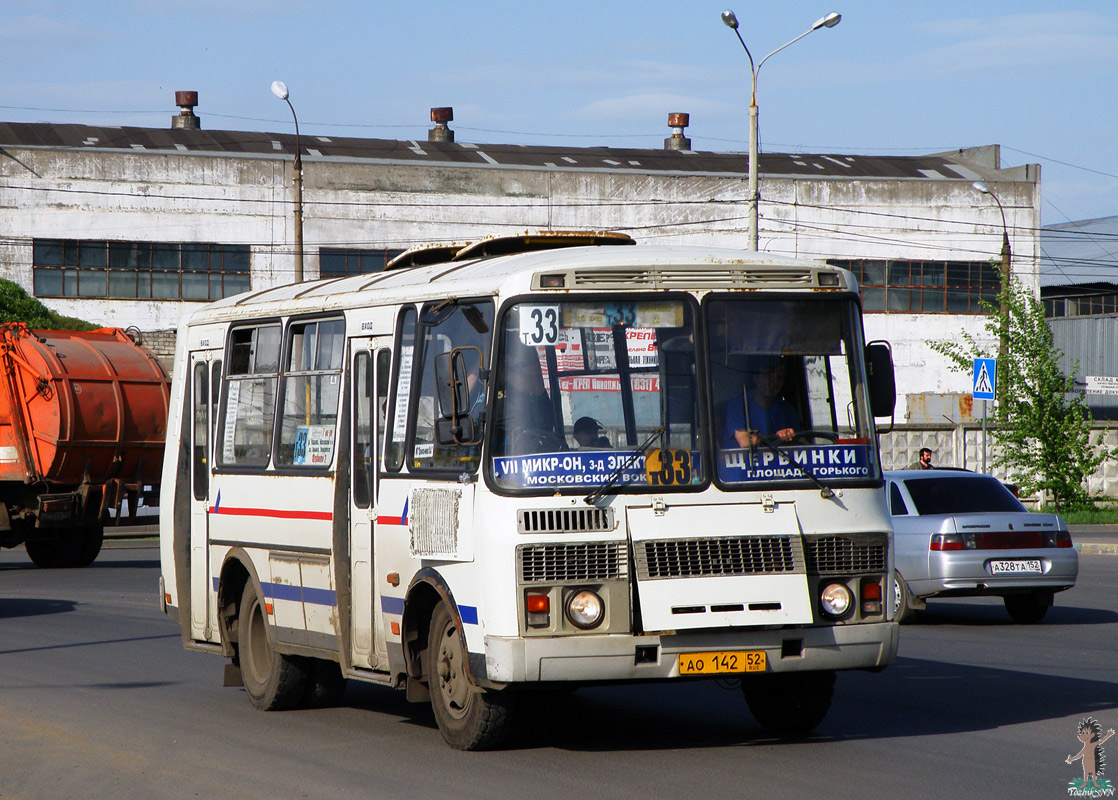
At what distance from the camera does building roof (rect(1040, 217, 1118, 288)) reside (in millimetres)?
70000

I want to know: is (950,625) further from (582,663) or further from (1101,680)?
Result: (582,663)

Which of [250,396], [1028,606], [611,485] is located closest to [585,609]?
[611,485]

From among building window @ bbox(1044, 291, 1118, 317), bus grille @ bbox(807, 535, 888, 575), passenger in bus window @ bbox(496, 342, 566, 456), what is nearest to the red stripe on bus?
passenger in bus window @ bbox(496, 342, 566, 456)

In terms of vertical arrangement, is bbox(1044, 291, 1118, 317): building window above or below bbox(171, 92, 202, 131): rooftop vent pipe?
below

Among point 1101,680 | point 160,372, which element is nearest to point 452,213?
point 160,372

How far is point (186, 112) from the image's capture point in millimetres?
61312

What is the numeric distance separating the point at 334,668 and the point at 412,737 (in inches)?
63.4

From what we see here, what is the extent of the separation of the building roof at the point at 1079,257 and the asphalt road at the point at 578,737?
60.1m

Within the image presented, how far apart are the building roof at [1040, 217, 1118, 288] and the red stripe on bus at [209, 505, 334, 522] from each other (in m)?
63.9

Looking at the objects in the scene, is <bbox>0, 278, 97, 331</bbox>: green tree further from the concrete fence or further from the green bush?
the green bush

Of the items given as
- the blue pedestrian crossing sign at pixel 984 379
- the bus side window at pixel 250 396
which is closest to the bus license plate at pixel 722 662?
the bus side window at pixel 250 396

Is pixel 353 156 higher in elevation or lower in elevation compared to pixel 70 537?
higher

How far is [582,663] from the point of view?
7.57 metres

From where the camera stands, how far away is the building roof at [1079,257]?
7000cm
